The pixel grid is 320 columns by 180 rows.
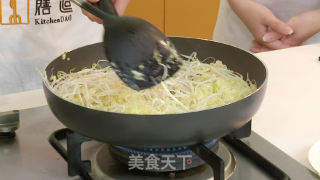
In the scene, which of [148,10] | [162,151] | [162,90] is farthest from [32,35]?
[148,10]

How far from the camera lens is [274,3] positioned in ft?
6.44

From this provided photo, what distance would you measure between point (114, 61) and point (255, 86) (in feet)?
1.10

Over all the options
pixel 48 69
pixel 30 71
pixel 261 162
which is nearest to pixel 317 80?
pixel 261 162

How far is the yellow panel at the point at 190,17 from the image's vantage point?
126 inches

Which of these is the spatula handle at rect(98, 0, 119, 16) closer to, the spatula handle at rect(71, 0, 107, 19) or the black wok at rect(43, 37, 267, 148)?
the spatula handle at rect(71, 0, 107, 19)

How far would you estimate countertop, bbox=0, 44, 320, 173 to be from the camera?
3.42 feet

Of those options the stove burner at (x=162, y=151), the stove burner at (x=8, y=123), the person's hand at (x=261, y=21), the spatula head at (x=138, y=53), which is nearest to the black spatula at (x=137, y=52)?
the spatula head at (x=138, y=53)

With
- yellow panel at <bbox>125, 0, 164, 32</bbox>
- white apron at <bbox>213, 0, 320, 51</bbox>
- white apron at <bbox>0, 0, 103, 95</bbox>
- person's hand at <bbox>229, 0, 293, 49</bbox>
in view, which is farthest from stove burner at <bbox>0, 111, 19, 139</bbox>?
yellow panel at <bbox>125, 0, 164, 32</bbox>

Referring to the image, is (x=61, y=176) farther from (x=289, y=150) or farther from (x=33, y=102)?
(x=289, y=150)

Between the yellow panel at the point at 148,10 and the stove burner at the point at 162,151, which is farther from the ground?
the stove burner at the point at 162,151

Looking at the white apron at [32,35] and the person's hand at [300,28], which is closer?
the white apron at [32,35]

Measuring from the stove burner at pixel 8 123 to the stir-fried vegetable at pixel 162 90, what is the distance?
0.41 feet

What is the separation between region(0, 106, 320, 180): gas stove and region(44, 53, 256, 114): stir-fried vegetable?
8 cm

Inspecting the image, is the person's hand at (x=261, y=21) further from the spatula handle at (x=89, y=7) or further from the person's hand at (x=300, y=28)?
the spatula handle at (x=89, y=7)
